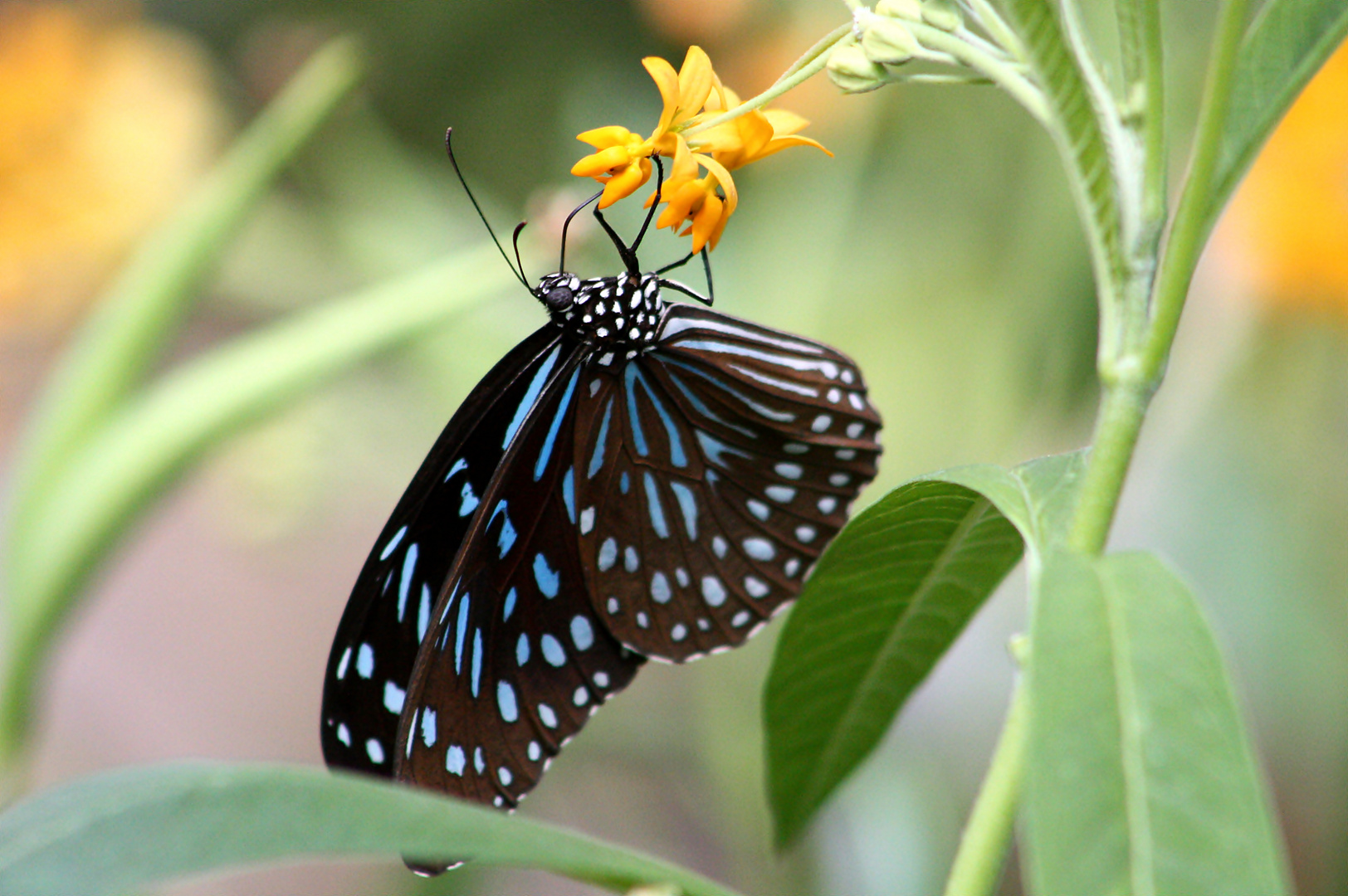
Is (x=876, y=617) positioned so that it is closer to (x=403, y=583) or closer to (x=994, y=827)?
(x=994, y=827)

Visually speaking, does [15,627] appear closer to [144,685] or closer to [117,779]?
[117,779]

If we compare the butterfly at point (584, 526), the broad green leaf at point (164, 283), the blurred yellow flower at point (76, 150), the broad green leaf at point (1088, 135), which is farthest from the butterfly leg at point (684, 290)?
the blurred yellow flower at point (76, 150)

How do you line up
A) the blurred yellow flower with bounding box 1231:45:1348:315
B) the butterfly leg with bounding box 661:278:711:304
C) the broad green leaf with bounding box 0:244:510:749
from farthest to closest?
the blurred yellow flower with bounding box 1231:45:1348:315 → the broad green leaf with bounding box 0:244:510:749 → the butterfly leg with bounding box 661:278:711:304

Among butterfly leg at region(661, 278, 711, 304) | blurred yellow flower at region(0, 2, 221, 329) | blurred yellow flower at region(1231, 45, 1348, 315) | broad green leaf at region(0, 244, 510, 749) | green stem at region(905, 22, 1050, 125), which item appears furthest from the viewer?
blurred yellow flower at region(0, 2, 221, 329)

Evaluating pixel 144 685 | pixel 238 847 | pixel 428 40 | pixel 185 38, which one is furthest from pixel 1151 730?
pixel 144 685

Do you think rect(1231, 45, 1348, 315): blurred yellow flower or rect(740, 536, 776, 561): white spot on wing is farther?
rect(1231, 45, 1348, 315): blurred yellow flower

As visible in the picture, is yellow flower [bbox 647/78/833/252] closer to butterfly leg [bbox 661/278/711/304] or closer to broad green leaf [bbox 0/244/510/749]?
butterfly leg [bbox 661/278/711/304]

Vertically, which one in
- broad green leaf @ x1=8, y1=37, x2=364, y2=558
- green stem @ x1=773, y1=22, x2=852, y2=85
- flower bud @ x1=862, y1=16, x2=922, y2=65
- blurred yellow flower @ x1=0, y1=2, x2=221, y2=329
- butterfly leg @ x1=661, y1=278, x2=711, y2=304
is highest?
blurred yellow flower @ x1=0, y1=2, x2=221, y2=329

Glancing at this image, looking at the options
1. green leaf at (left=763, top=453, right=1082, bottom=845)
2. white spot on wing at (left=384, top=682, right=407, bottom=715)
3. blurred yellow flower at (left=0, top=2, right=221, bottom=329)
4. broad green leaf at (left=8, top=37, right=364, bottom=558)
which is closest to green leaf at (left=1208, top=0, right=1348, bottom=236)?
green leaf at (left=763, top=453, right=1082, bottom=845)
